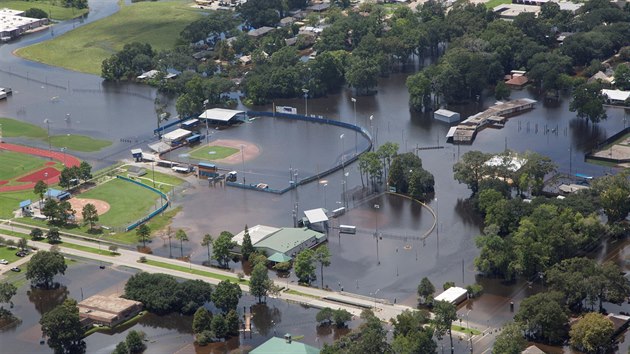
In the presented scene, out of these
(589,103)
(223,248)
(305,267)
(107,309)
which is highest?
(589,103)

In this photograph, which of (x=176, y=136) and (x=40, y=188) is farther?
(x=176, y=136)

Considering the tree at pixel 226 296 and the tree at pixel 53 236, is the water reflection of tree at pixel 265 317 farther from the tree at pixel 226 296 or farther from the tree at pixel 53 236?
the tree at pixel 53 236

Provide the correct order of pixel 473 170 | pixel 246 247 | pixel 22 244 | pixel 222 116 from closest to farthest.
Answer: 1. pixel 246 247
2. pixel 22 244
3. pixel 473 170
4. pixel 222 116

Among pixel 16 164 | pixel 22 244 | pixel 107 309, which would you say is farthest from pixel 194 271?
pixel 16 164

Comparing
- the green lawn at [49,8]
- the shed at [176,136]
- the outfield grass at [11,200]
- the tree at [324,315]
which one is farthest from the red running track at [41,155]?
the green lawn at [49,8]

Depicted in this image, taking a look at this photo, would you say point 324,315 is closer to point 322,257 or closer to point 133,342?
point 322,257

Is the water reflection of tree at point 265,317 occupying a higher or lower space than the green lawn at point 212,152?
lower

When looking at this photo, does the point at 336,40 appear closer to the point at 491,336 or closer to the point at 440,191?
the point at 440,191

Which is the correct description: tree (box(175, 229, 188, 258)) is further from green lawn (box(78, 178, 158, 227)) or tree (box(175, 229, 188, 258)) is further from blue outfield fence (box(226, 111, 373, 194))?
blue outfield fence (box(226, 111, 373, 194))
